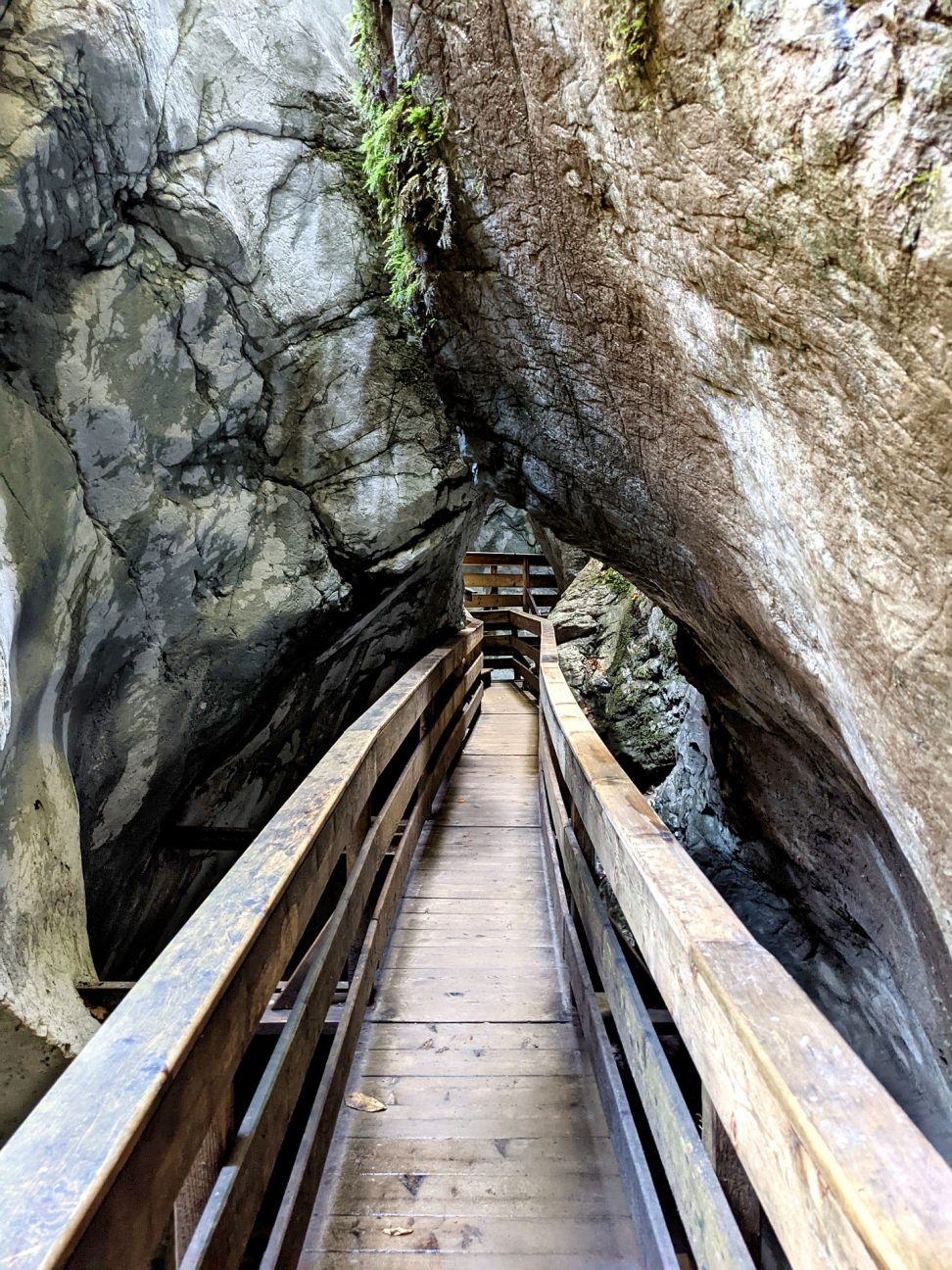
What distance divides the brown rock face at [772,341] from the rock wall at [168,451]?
3.76 feet

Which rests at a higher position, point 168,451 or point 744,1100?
point 168,451

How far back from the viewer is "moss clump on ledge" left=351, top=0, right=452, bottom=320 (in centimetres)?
352

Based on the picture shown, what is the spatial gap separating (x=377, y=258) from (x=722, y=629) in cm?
346

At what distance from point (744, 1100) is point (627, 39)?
8.27ft

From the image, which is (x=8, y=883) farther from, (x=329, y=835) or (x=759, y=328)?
(x=759, y=328)

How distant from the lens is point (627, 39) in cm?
194

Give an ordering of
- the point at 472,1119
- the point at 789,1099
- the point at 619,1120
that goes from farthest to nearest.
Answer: the point at 472,1119 → the point at 619,1120 → the point at 789,1099

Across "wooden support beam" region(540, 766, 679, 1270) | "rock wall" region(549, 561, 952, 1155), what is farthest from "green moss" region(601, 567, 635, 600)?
"wooden support beam" region(540, 766, 679, 1270)

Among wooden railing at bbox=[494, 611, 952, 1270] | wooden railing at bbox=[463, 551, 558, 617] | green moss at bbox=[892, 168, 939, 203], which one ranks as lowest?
wooden railing at bbox=[494, 611, 952, 1270]

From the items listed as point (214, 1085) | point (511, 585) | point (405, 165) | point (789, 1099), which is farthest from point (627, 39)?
point (511, 585)

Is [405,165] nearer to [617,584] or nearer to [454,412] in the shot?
[454,412]

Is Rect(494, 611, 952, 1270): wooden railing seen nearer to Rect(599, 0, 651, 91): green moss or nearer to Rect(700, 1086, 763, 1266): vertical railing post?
Rect(700, 1086, 763, 1266): vertical railing post

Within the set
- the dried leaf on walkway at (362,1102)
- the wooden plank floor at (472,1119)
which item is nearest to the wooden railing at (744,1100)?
the wooden plank floor at (472,1119)

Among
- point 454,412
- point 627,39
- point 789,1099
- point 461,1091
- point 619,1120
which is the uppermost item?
point 627,39
